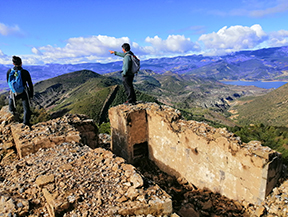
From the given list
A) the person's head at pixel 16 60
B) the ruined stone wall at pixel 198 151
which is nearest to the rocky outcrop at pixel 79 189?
the ruined stone wall at pixel 198 151

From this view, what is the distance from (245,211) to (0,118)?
892 centimetres

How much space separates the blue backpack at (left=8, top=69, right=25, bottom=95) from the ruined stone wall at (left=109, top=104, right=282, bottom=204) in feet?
10.9

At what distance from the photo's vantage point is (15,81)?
6758mm

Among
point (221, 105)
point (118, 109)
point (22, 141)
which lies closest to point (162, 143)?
point (118, 109)

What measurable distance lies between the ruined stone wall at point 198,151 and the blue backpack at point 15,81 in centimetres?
332

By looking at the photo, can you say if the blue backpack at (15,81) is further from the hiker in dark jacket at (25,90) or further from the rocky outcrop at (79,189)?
the rocky outcrop at (79,189)

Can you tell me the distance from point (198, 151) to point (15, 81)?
6.34 m

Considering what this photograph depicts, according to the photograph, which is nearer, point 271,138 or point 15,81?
point 15,81

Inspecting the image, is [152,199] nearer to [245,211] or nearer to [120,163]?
[120,163]

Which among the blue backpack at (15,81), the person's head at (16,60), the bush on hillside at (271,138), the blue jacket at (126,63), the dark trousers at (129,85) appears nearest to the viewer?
the person's head at (16,60)

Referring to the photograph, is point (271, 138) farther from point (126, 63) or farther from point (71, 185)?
point (71, 185)

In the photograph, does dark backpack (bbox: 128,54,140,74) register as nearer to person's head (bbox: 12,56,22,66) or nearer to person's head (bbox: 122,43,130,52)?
person's head (bbox: 122,43,130,52)

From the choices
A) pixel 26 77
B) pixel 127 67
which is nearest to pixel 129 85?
pixel 127 67

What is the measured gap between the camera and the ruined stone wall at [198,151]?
4.91 meters
